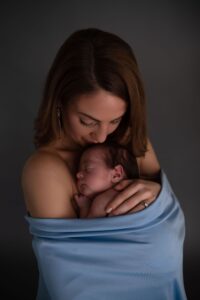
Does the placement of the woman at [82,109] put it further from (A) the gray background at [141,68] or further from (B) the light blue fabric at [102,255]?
(A) the gray background at [141,68]

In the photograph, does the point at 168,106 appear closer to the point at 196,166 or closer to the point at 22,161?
the point at 196,166

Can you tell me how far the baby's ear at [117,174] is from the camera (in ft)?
4.08

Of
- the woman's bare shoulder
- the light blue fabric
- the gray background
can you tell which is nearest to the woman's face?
the woman's bare shoulder

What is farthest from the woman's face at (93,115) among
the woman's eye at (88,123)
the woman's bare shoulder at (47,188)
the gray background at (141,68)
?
the gray background at (141,68)

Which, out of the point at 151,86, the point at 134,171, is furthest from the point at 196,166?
the point at 134,171

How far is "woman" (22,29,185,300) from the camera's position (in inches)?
41.4

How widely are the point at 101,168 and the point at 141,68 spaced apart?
60 centimetres

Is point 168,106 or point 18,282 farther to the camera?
point 18,282

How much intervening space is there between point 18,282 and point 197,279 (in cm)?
86

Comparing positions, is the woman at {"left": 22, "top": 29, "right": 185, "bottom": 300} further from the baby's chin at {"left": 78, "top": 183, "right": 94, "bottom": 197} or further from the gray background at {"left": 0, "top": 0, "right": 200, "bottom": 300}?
the gray background at {"left": 0, "top": 0, "right": 200, "bottom": 300}

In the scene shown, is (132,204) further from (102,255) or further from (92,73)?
(92,73)

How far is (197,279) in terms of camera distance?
72.4 inches

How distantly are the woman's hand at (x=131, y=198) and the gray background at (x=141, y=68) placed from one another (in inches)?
23.1

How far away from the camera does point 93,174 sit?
1.21 meters
